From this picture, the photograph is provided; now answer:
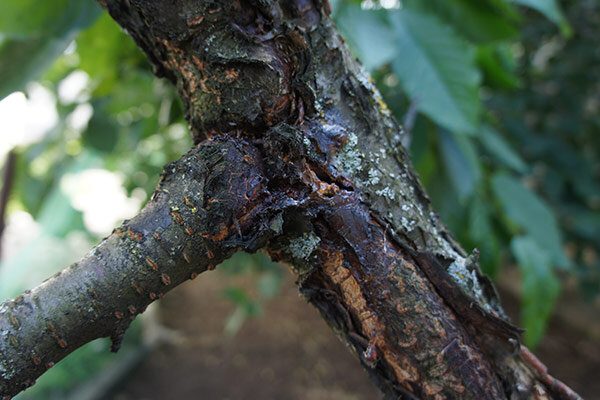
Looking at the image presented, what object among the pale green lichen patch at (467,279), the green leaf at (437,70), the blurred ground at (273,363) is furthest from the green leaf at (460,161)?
the blurred ground at (273,363)

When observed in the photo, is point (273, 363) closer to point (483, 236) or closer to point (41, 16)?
point (483, 236)

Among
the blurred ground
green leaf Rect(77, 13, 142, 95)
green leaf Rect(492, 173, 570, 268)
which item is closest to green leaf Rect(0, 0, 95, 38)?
green leaf Rect(77, 13, 142, 95)

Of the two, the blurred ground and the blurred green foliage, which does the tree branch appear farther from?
the blurred ground

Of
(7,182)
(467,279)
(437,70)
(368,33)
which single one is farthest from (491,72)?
(7,182)

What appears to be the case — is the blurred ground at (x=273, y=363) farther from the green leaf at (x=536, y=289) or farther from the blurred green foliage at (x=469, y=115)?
the green leaf at (x=536, y=289)

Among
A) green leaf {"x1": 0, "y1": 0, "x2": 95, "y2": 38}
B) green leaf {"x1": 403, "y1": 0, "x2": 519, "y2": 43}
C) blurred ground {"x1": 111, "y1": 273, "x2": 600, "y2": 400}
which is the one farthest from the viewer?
blurred ground {"x1": 111, "y1": 273, "x2": 600, "y2": 400}
